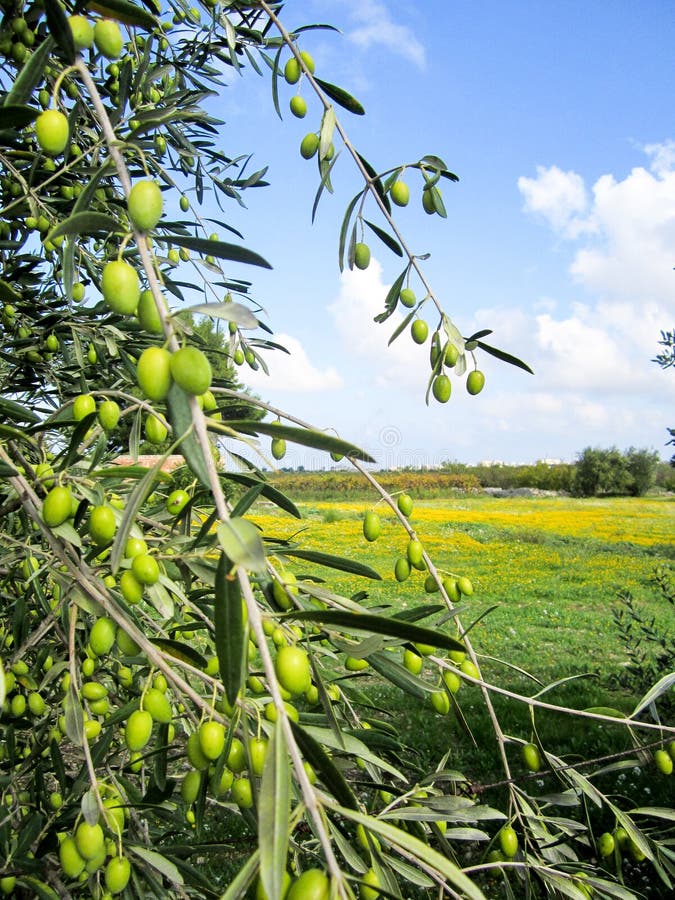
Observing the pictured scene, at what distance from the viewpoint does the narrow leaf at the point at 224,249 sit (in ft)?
2.09

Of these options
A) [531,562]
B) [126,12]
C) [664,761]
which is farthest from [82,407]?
[531,562]

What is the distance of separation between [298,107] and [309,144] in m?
0.18

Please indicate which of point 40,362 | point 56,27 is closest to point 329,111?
point 56,27

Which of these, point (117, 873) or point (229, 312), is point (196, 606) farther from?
point (229, 312)

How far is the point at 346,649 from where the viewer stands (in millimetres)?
814

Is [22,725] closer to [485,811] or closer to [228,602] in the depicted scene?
[485,811]

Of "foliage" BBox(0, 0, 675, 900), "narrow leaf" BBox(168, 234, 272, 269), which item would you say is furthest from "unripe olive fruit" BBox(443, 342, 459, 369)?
"narrow leaf" BBox(168, 234, 272, 269)

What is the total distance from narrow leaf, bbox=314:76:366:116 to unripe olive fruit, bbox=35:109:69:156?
1.93 feet

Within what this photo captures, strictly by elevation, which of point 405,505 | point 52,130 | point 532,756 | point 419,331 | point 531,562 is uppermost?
point 52,130

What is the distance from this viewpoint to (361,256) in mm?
1260

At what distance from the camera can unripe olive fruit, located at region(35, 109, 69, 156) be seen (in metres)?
0.75

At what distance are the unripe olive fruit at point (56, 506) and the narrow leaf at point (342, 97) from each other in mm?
817

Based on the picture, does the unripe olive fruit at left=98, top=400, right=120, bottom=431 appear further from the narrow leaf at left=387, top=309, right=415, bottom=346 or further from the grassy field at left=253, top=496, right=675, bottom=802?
the narrow leaf at left=387, top=309, right=415, bottom=346

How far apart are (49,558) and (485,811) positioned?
923 mm
